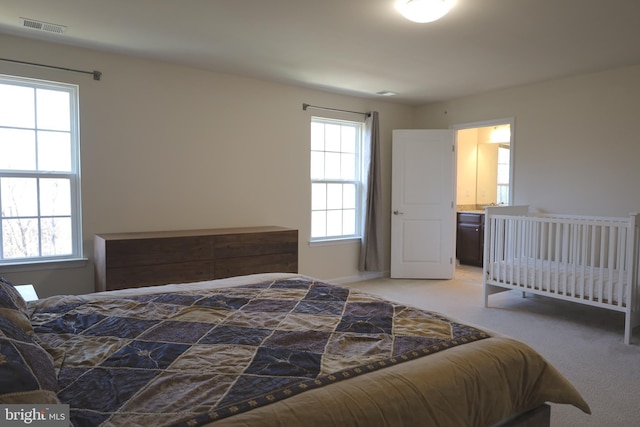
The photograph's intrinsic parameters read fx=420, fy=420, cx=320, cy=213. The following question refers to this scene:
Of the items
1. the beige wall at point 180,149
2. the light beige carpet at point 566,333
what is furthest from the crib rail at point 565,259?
the beige wall at point 180,149

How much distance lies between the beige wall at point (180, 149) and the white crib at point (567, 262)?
1.91 meters

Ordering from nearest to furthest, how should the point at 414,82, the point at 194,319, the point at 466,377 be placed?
1. the point at 466,377
2. the point at 194,319
3. the point at 414,82

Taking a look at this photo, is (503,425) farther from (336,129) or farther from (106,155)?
(336,129)

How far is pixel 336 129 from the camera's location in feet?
17.4

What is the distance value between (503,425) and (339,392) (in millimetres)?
719

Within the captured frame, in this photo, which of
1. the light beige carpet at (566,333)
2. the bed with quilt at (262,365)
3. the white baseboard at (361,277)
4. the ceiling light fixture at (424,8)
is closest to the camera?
the bed with quilt at (262,365)

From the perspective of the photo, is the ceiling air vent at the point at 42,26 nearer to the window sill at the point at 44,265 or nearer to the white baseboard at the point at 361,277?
the window sill at the point at 44,265

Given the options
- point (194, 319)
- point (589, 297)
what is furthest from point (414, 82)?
point (194, 319)

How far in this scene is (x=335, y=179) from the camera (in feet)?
17.4

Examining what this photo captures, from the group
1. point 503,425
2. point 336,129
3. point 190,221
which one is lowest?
point 503,425

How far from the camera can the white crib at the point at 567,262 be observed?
→ 328 cm

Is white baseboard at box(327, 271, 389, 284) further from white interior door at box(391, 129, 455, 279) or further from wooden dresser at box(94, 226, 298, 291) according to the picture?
wooden dresser at box(94, 226, 298, 291)

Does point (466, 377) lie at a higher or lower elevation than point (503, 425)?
higher

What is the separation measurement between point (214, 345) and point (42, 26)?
9.64ft
